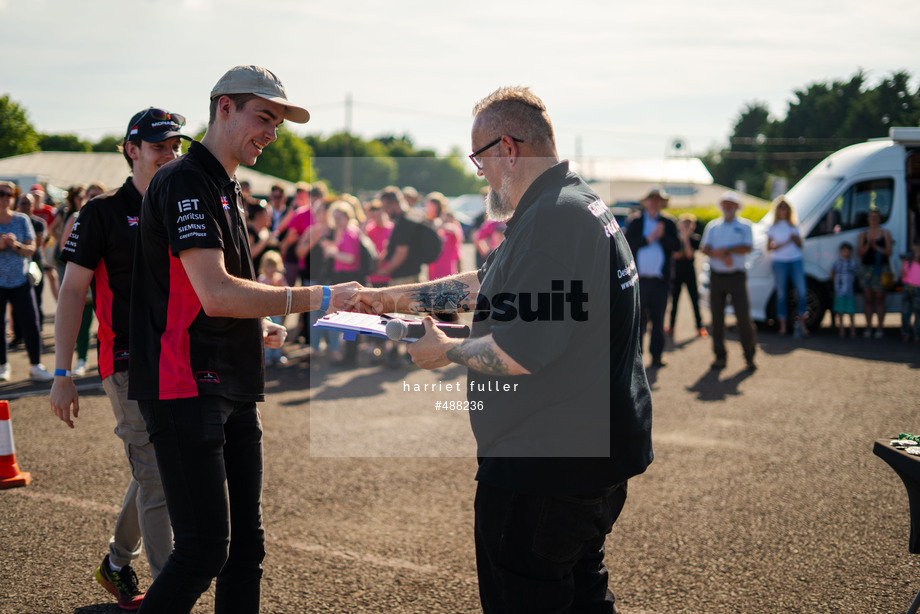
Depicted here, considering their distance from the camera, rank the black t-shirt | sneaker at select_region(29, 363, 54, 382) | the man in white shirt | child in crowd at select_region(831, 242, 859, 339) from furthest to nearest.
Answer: child in crowd at select_region(831, 242, 859, 339)
the black t-shirt
the man in white shirt
sneaker at select_region(29, 363, 54, 382)

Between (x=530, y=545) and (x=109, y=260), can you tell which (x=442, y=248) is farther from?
(x=530, y=545)

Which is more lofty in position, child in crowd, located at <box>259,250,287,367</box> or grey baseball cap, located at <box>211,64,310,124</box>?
grey baseball cap, located at <box>211,64,310,124</box>

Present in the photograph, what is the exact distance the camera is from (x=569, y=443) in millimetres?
2354

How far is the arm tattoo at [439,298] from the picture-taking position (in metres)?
3.38

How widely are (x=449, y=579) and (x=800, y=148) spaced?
57824mm

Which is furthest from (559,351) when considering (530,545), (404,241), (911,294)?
(911,294)

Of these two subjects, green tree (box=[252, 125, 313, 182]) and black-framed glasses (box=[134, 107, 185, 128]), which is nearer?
black-framed glasses (box=[134, 107, 185, 128])

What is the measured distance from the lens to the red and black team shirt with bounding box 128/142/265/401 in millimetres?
2539

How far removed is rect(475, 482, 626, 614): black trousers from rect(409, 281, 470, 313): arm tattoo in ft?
3.62

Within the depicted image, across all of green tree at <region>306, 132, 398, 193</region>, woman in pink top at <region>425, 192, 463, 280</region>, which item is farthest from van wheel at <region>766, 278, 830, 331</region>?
green tree at <region>306, 132, 398, 193</region>

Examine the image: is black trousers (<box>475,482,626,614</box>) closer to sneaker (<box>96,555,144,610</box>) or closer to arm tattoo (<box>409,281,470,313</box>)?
arm tattoo (<box>409,281,470,313</box>)

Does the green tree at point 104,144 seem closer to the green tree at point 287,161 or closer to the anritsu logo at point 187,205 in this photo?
the green tree at point 287,161

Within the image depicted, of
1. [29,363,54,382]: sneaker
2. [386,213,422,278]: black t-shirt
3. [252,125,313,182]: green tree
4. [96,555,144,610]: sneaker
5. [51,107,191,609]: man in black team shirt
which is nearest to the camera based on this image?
[51,107,191,609]: man in black team shirt

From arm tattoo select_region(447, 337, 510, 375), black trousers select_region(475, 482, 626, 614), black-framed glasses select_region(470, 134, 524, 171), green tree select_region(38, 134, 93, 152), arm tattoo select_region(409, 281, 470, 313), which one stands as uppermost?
green tree select_region(38, 134, 93, 152)
